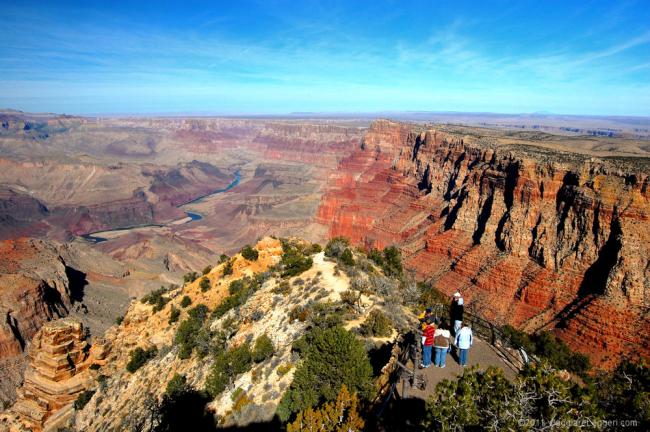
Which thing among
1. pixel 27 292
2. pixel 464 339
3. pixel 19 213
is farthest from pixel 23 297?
pixel 19 213

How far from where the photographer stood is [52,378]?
27078mm

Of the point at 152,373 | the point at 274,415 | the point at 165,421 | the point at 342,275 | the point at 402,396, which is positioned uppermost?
the point at 402,396

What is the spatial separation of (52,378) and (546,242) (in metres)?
44.3

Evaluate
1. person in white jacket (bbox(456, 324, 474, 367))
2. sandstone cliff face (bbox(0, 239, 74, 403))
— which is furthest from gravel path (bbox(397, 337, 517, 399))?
sandstone cliff face (bbox(0, 239, 74, 403))

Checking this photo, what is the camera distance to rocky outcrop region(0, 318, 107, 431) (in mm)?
26750

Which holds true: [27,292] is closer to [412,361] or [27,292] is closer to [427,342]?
[412,361]

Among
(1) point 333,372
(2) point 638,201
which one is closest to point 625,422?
(1) point 333,372

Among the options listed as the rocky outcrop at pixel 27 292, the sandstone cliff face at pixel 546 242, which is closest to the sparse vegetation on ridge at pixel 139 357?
the rocky outcrop at pixel 27 292

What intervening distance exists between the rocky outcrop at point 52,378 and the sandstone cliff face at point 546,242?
35255 mm

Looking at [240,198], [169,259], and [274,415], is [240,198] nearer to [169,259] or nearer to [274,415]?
[169,259]

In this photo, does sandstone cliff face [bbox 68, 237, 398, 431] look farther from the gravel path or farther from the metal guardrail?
the gravel path

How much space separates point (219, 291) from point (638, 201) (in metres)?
35.6

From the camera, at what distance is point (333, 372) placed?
516 inches

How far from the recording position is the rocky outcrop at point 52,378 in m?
26.8
